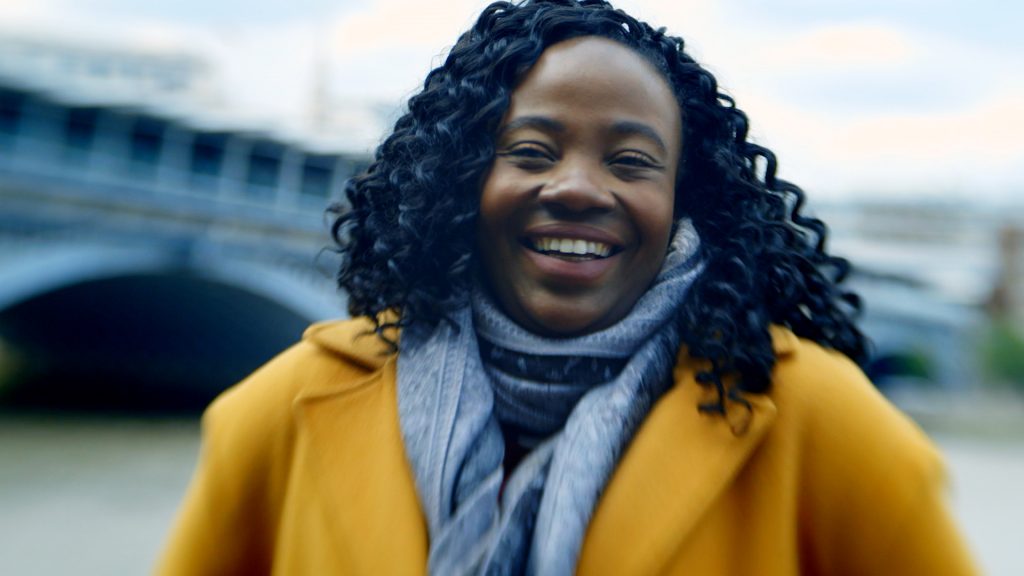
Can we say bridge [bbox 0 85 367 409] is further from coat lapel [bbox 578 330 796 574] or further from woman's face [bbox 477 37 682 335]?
coat lapel [bbox 578 330 796 574]


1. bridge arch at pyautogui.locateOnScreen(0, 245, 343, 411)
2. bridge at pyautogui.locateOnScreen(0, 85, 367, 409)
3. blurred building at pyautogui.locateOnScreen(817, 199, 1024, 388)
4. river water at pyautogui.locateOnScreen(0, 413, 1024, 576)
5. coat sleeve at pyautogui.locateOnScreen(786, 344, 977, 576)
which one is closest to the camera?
coat sleeve at pyautogui.locateOnScreen(786, 344, 977, 576)

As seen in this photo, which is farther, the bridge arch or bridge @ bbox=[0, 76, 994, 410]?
the bridge arch

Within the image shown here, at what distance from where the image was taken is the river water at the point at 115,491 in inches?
298

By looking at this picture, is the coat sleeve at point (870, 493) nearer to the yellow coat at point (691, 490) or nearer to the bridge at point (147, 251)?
the yellow coat at point (691, 490)

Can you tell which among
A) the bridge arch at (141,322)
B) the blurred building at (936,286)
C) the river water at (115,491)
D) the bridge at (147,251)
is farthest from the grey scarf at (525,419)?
the blurred building at (936,286)

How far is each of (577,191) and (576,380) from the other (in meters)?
0.25

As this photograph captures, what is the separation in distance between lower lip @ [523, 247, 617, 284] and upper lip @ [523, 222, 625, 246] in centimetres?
3

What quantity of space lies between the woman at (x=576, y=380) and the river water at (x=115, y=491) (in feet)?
14.6

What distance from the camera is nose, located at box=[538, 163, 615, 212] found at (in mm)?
1181

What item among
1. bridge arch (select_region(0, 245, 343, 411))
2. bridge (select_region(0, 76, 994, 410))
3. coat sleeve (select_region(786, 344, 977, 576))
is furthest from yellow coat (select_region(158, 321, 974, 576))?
Answer: bridge arch (select_region(0, 245, 343, 411))

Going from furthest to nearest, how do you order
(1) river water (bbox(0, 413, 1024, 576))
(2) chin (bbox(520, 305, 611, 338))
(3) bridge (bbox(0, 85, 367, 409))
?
(3) bridge (bbox(0, 85, 367, 409)) → (1) river water (bbox(0, 413, 1024, 576)) → (2) chin (bbox(520, 305, 611, 338))

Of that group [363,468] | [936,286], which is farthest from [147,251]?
[936,286]

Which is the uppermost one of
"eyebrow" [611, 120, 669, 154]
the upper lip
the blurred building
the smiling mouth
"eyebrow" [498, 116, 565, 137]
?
"eyebrow" [611, 120, 669, 154]

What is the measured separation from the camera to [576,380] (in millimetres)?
1229
